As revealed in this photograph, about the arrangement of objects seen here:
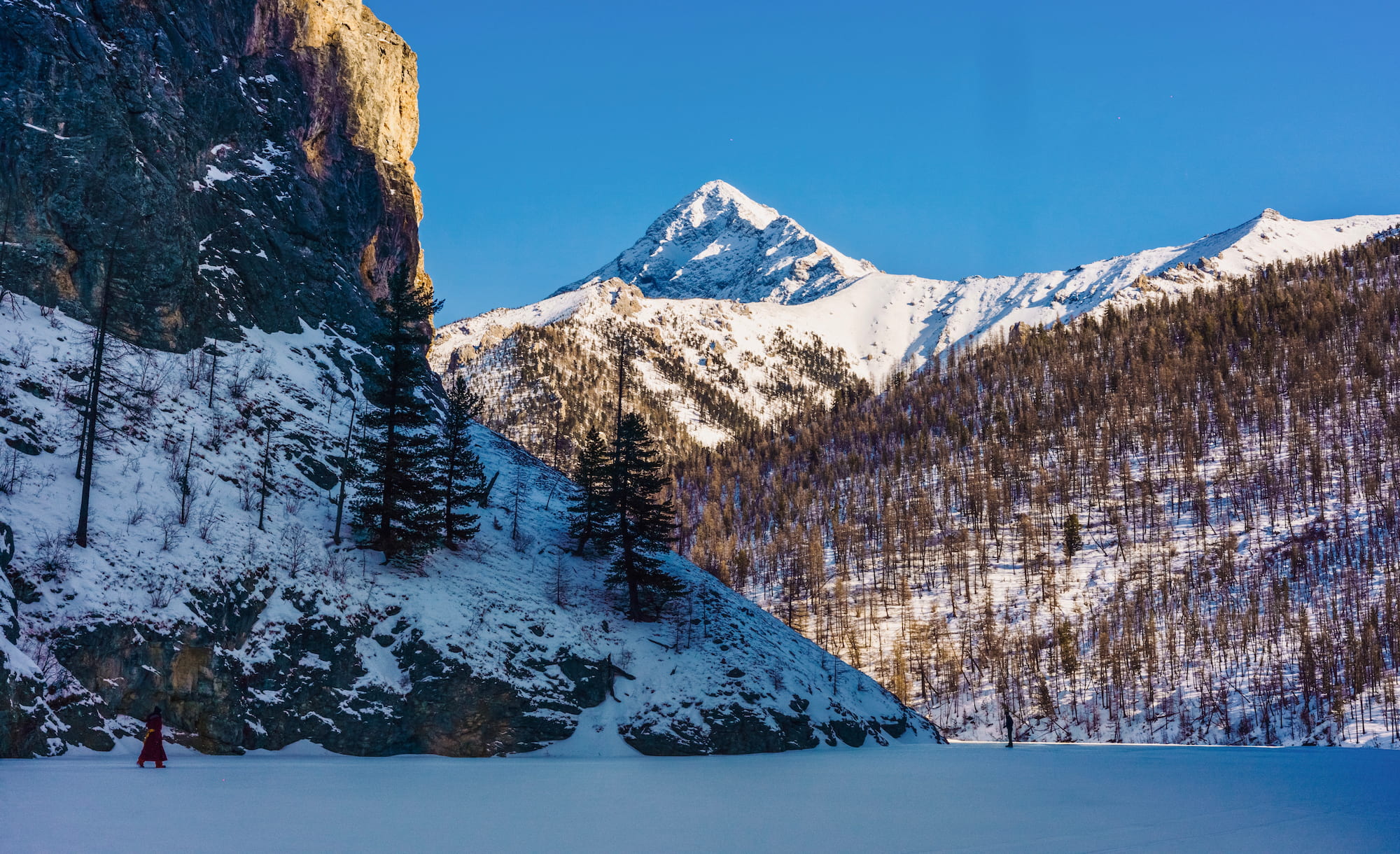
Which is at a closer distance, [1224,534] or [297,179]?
[297,179]

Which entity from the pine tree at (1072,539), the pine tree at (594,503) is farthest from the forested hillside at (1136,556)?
the pine tree at (594,503)

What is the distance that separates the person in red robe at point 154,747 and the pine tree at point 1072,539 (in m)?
143

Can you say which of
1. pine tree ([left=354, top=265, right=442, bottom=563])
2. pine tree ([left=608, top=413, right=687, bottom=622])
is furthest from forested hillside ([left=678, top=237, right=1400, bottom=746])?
pine tree ([left=354, top=265, right=442, bottom=563])

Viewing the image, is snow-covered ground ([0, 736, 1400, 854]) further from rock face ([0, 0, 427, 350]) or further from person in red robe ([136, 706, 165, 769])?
rock face ([0, 0, 427, 350])

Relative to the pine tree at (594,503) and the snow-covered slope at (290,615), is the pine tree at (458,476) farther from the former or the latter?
the pine tree at (594,503)

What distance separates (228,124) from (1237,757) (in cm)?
7330

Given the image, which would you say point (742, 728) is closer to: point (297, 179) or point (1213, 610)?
point (297, 179)

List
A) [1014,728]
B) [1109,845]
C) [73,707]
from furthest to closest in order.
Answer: [1014,728]
[73,707]
[1109,845]

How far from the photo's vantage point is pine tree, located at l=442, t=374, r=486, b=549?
1911 inches

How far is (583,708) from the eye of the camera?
43000 mm

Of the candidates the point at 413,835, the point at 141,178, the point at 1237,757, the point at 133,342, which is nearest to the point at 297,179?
the point at 141,178

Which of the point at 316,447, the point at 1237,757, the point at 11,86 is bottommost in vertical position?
the point at 1237,757

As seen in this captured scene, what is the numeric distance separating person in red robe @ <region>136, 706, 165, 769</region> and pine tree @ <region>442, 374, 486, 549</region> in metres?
20.0

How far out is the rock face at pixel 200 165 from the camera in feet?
149
